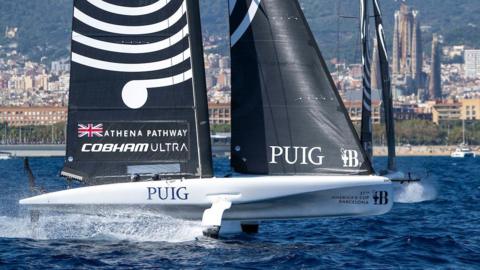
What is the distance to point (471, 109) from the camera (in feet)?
570

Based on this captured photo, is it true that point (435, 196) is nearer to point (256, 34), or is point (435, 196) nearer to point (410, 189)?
point (410, 189)

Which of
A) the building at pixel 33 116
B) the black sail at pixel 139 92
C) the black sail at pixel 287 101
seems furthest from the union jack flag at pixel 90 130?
the building at pixel 33 116

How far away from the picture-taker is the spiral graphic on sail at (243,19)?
1906 cm

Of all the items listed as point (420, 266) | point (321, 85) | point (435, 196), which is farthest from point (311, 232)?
point (435, 196)

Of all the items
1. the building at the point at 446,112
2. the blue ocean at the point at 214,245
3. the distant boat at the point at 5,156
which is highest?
the building at the point at 446,112

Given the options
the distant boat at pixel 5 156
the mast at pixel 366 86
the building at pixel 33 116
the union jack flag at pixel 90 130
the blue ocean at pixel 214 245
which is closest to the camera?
the blue ocean at pixel 214 245

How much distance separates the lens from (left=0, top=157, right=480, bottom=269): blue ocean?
16.9m

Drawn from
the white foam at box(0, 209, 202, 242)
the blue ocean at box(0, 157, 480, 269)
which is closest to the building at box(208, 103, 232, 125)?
the blue ocean at box(0, 157, 480, 269)

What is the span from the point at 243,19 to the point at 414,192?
15390 millimetres

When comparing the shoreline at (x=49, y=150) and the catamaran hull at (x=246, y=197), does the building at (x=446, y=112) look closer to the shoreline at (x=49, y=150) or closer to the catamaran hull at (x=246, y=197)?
the shoreline at (x=49, y=150)

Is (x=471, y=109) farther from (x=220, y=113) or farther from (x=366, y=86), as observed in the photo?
(x=366, y=86)

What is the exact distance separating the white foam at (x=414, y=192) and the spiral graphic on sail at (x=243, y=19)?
42.6 ft

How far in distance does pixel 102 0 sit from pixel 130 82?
115 cm

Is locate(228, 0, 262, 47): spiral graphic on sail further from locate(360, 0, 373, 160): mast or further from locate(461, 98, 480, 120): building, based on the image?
locate(461, 98, 480, 120): building
